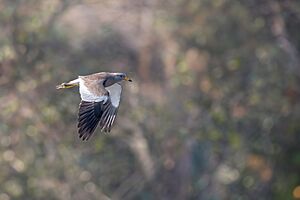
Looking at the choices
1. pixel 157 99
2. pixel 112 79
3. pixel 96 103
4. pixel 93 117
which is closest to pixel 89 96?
pixel 96 103

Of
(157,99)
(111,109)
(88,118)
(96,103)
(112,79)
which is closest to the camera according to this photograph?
(88,118)

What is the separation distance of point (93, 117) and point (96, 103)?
0.49ft

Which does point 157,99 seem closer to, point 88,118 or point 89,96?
point 89,96

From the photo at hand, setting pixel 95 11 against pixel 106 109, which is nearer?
pixel 106 109

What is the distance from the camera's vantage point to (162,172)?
16.5 meters

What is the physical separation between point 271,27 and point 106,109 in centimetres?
719

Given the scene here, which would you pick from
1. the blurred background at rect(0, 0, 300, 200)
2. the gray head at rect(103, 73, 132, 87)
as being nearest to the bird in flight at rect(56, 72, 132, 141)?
the gray head at rect(103, 73, 132, 87)

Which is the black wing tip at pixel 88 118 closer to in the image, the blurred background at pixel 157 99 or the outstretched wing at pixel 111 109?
the outstretched wing at pixel 111 109

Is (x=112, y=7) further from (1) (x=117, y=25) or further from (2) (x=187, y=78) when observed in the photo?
(2) (x=187, y=78)

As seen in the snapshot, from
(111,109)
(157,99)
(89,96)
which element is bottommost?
(157,99)

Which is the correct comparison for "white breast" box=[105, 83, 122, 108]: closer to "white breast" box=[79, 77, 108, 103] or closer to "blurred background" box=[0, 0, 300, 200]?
"white breast" box=[79, 77, 108, 103]

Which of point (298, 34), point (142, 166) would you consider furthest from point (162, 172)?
point (298, 34)

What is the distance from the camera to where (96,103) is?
9422mm

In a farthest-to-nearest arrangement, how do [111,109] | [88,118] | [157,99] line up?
[157,99] < [111,109] < [88,118]
